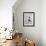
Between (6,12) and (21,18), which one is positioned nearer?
(6,12)

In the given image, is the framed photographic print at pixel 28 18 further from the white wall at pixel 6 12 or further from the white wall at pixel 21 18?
the white wall at pixel 6 12

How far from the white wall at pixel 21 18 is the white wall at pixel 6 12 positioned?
0.64m

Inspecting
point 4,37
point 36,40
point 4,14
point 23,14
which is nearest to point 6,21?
point 4,14

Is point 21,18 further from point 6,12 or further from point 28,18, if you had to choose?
point 6,12

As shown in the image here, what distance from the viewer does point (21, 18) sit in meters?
4.25

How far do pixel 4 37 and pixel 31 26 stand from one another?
4.54ft

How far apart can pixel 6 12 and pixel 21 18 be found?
84cm

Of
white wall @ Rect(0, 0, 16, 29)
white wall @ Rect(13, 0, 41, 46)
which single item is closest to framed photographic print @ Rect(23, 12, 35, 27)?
A: white wall @ Rect(13, 0, 41, 46)

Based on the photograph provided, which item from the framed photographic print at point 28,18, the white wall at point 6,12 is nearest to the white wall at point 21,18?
the framed photographic print at point 28,18

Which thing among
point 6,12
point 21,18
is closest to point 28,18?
point 21,18

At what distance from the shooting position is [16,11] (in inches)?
167

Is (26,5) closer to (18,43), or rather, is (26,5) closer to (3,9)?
(3,9)

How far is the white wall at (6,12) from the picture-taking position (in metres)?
3.56

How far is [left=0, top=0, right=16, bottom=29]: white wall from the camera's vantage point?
11.7 feet
